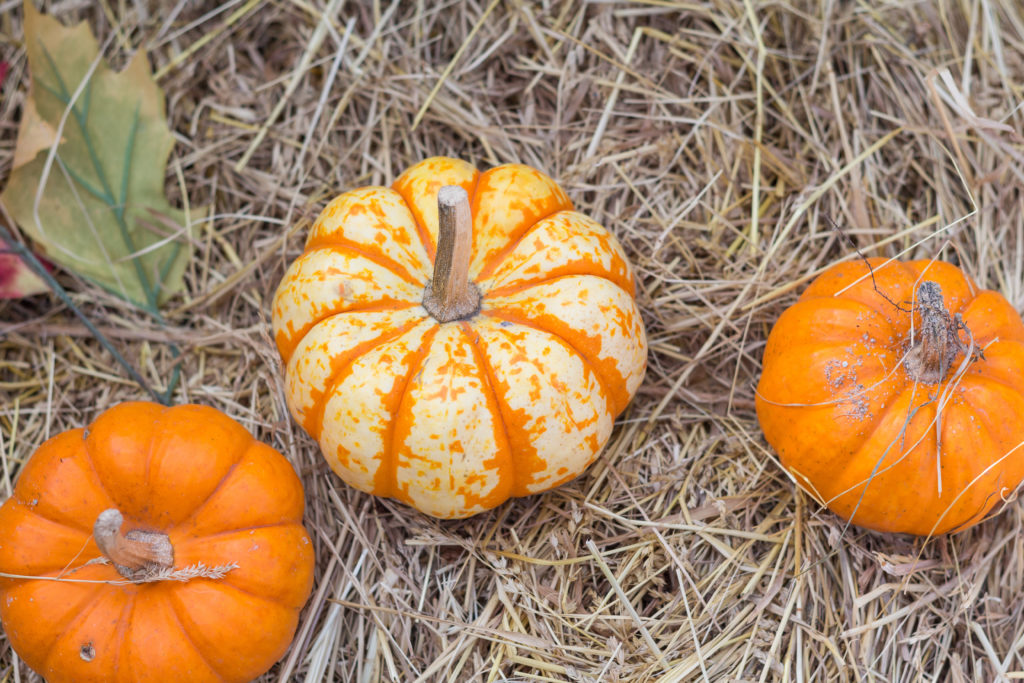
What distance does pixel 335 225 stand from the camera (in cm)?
265

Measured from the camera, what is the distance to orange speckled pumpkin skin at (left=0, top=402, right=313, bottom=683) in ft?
7.80

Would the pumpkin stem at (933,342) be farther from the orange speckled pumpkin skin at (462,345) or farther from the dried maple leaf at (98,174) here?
the dried maple leaf at (98,174)

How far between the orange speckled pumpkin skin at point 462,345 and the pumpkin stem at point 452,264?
5cm

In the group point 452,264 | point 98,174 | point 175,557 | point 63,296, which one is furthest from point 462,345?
point 98,174

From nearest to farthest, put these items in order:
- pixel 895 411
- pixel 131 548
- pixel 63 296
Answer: pixel 131 548 < pixel 895 411 < pixel 63 296

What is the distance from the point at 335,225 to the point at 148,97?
127 centimetres

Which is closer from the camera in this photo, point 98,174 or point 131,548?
point 131,548

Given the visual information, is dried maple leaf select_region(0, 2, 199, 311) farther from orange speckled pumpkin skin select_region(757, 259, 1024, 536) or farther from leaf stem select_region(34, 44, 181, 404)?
orange speckled pumpkin skin select_region(757, 259, 1024, 536)

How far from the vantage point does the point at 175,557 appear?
8.00 feet

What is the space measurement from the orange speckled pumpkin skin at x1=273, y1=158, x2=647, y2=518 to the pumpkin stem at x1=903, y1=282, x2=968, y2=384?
0.87 metres

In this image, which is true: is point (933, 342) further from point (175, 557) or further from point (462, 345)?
point (175, 557)

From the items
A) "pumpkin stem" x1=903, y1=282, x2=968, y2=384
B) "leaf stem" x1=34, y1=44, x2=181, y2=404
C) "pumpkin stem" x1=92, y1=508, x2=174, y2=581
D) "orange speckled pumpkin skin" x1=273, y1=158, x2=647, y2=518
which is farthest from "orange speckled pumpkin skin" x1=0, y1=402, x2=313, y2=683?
"pumpkin stem" x1=903, y1=282, x2=968, y2=384

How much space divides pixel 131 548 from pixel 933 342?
2.47m

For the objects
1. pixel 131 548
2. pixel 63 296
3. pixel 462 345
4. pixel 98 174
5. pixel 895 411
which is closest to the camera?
pixel 131 548
